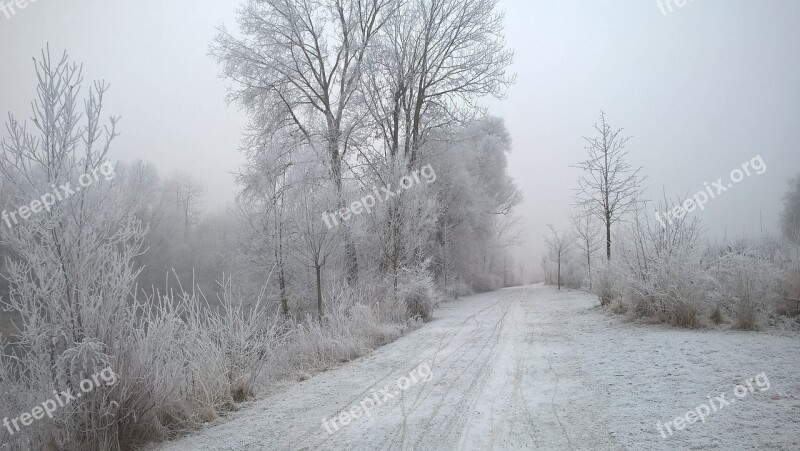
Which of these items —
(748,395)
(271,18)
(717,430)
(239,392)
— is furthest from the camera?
Answer: (271,18)

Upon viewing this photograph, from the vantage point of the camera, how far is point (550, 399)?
4.12 m

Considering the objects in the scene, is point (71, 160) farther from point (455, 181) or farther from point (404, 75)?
point (455, 181)

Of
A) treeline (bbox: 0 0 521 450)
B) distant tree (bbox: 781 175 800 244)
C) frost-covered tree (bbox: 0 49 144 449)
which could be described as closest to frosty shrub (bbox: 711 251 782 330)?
treeline (bbox: 0 0 521 450)

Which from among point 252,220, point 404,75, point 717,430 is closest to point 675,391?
point 717,430

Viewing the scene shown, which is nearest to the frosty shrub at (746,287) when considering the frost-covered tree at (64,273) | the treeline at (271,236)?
the treeline at (271,236)

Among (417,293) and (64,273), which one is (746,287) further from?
(64,273)

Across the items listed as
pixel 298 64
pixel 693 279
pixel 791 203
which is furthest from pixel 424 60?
pixel 791 203

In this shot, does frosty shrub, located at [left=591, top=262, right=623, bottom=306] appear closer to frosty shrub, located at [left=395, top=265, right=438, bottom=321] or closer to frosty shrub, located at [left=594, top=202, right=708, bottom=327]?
frosty shrub, located at [left=594, top=202, right=708, bottom=327]

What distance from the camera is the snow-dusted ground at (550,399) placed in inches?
128

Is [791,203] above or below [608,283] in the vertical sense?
above

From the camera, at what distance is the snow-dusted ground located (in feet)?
10.7

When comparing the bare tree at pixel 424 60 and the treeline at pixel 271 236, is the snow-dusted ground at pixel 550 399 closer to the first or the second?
the treeline at pixel 271 236

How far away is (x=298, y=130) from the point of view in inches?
634

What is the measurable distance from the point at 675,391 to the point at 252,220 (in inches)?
507
